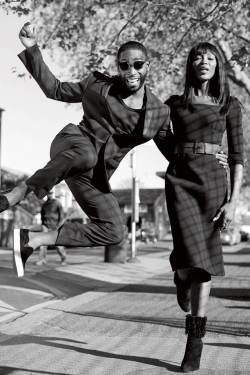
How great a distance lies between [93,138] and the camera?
3.91 meters

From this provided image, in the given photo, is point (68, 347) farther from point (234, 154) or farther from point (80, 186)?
point (234, 154)

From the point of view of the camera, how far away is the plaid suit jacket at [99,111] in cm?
387

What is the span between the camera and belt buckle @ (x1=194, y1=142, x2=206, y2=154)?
14.5 ft

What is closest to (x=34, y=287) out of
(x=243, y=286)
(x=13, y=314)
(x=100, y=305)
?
(x=100, y=305)

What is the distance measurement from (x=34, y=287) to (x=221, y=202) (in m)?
6.68

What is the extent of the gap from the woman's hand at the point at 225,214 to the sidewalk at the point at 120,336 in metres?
1.07

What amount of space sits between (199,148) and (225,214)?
48cm

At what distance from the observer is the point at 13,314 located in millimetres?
7637

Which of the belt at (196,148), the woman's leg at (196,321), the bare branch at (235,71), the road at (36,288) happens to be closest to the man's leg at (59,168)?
the belt at (196,148)

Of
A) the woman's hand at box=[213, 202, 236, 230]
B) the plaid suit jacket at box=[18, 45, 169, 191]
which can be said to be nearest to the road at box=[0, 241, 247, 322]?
the woman's hand at box=[213, 202, 236, 230]

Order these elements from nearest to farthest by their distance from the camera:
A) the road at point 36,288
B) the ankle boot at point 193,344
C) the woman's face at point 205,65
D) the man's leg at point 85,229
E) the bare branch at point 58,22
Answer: the man's leg at point 85,229 < the woman's face at point 205,65 < the ankle boot at point 193,344 < the road at point 36,288 < the bare branch at point 58,22

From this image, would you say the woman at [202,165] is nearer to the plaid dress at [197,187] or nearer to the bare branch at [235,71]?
the plaid dress at [197,187]

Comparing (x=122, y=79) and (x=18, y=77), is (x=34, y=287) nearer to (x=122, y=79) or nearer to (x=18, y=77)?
(x=18, y=77)

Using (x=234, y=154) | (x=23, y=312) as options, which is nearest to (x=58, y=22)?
(x=23, y=312)
